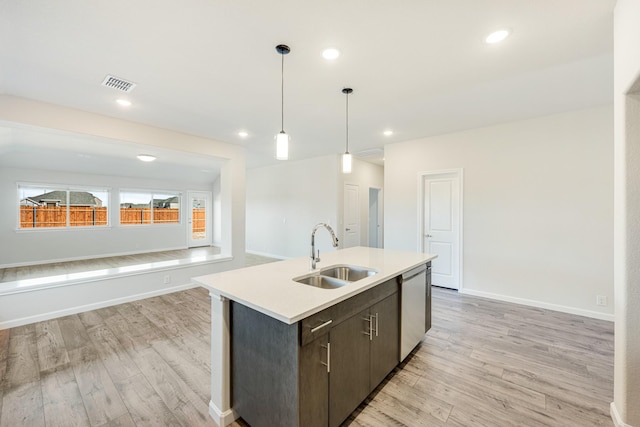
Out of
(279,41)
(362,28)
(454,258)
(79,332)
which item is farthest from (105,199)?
(454,258)

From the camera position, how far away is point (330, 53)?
7.09ft

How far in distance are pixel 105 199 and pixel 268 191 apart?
4.56 meters

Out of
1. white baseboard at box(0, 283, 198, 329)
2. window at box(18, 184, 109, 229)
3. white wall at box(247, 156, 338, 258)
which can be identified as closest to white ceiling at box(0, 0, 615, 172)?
white baseboard at box(0, 283, 198, 329)

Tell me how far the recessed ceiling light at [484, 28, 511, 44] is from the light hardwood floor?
8.87ft

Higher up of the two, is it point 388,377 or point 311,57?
point 311,57

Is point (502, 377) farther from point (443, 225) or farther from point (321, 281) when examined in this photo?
point (443, 225)

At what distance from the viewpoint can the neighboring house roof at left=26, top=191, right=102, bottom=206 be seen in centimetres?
651

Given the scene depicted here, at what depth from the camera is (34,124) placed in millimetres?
3002

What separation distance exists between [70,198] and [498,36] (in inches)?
369

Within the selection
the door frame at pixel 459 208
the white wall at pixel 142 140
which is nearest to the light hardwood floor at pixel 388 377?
the door frame at pixel 459 208

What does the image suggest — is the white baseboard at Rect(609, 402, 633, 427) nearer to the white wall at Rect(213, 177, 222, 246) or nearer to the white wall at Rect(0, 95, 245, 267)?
the white wall at Rect(0, 95, 245, 267)

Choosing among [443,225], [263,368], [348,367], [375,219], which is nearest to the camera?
[263,368]

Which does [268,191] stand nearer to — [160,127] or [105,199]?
[160,127]

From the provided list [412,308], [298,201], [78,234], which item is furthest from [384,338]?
[78,234]
